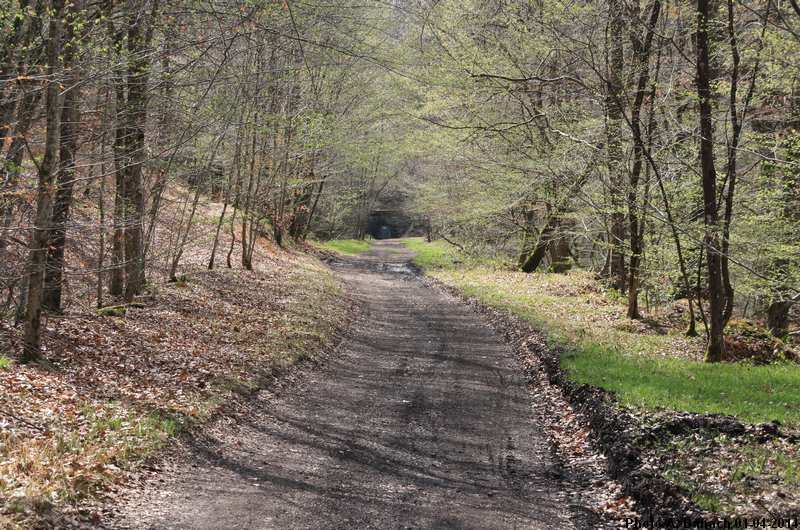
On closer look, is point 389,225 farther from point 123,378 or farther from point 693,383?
point 123,378

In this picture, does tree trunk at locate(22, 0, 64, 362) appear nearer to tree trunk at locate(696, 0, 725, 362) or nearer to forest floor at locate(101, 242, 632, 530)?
forest floor at locate(101, 242, 632, 530)

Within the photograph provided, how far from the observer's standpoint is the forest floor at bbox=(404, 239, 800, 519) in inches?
246

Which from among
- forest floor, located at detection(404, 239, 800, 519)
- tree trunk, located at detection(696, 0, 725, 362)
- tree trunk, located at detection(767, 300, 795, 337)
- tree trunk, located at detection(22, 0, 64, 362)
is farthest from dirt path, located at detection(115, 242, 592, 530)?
tree trunk, located at detection(767, 300, 795, 337)

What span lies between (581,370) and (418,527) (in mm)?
5693

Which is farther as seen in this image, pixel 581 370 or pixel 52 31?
pixel 581 370

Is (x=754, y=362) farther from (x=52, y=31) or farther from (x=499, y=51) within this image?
(x=52, y=31)

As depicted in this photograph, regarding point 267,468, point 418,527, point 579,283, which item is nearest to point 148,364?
point 267,468

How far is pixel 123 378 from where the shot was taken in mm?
8664

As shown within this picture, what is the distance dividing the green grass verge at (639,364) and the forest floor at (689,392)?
23 millimetres

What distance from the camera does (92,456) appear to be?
6.17 m

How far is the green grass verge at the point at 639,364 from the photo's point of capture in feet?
28.5

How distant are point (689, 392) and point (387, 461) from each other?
454cm

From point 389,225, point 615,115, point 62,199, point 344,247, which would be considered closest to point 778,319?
point 615,115

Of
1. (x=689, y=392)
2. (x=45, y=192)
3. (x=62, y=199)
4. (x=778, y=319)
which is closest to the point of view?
(x=45, y=192)
